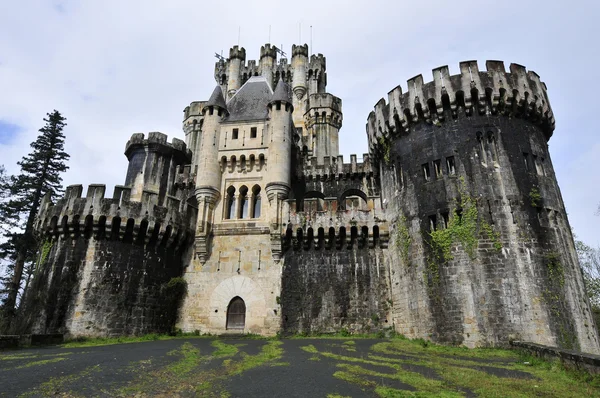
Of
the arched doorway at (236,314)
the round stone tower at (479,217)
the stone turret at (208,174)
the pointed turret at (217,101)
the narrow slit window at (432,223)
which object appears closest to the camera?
the round stone tower at (479,217)

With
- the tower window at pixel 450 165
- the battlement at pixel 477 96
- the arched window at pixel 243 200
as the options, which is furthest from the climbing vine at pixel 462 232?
the arched window at pixel 243 200

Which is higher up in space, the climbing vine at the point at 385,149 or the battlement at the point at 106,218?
the climbing vine at the point at 385,149

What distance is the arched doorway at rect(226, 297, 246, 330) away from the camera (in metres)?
23.2

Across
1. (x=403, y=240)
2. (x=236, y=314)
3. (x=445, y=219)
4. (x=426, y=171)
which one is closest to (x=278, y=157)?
(x=426, y=171)

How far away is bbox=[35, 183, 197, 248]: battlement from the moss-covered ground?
26.7ft

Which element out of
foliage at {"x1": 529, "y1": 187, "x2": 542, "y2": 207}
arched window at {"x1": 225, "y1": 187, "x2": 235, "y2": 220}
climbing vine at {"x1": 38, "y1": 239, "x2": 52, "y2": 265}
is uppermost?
arched window at {"x1": 225, "y1": 187, "x2": 235, "y2": 220}

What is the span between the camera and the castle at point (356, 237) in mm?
17984

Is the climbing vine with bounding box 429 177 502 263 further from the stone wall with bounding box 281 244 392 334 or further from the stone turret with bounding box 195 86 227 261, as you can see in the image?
the stone turret with bounding box 195 86 227 261

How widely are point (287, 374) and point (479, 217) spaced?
42.0ft

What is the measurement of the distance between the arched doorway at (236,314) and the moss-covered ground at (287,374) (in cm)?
702

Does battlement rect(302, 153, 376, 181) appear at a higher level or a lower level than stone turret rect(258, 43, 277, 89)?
lower

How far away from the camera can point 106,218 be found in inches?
876

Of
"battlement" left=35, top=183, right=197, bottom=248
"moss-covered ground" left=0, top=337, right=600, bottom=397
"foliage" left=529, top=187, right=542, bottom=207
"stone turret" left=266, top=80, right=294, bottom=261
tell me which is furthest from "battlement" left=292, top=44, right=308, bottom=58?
"moss-covered ground" left=0, top=337, right=600, bottom=397

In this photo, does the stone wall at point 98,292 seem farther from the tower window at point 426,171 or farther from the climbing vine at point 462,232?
the tower window at point 426,171
